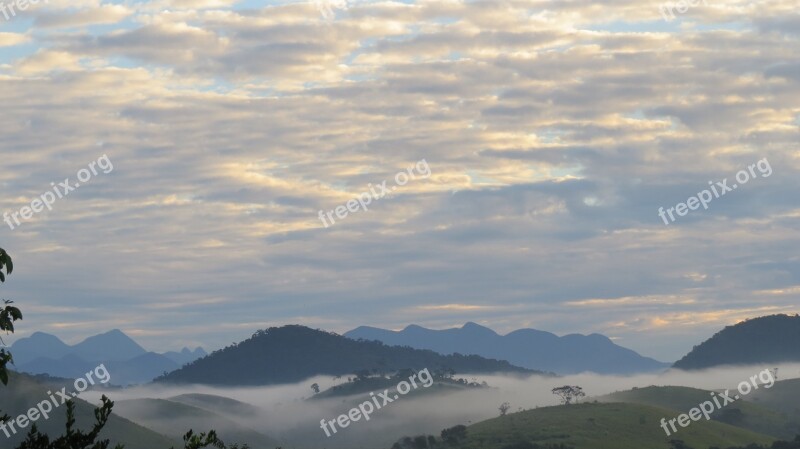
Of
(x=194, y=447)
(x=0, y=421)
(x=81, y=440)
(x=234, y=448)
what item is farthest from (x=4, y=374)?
(x=234, y=448)

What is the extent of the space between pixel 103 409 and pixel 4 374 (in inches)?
95.9

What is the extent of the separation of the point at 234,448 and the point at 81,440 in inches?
4165

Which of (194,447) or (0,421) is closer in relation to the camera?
(0,421)

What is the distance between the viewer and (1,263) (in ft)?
72.6

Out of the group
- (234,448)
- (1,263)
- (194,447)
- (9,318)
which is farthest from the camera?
(234,448)

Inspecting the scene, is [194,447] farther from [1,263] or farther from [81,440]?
[1,263]

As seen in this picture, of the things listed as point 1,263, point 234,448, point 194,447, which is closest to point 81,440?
point 194,447

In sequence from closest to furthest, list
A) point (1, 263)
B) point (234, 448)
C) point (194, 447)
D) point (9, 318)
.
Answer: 1. point (1, 263)
2. point (9, 318)
3. point (194, 447)
4. point (234, 448)

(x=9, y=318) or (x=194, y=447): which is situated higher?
(x=9, y=318)

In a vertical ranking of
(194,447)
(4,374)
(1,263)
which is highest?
(1,263)

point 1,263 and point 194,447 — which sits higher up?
point 1,263

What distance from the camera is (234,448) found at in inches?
5030

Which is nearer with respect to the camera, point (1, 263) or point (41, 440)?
point (1, 263)

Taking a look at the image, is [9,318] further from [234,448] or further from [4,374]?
[234,448]
